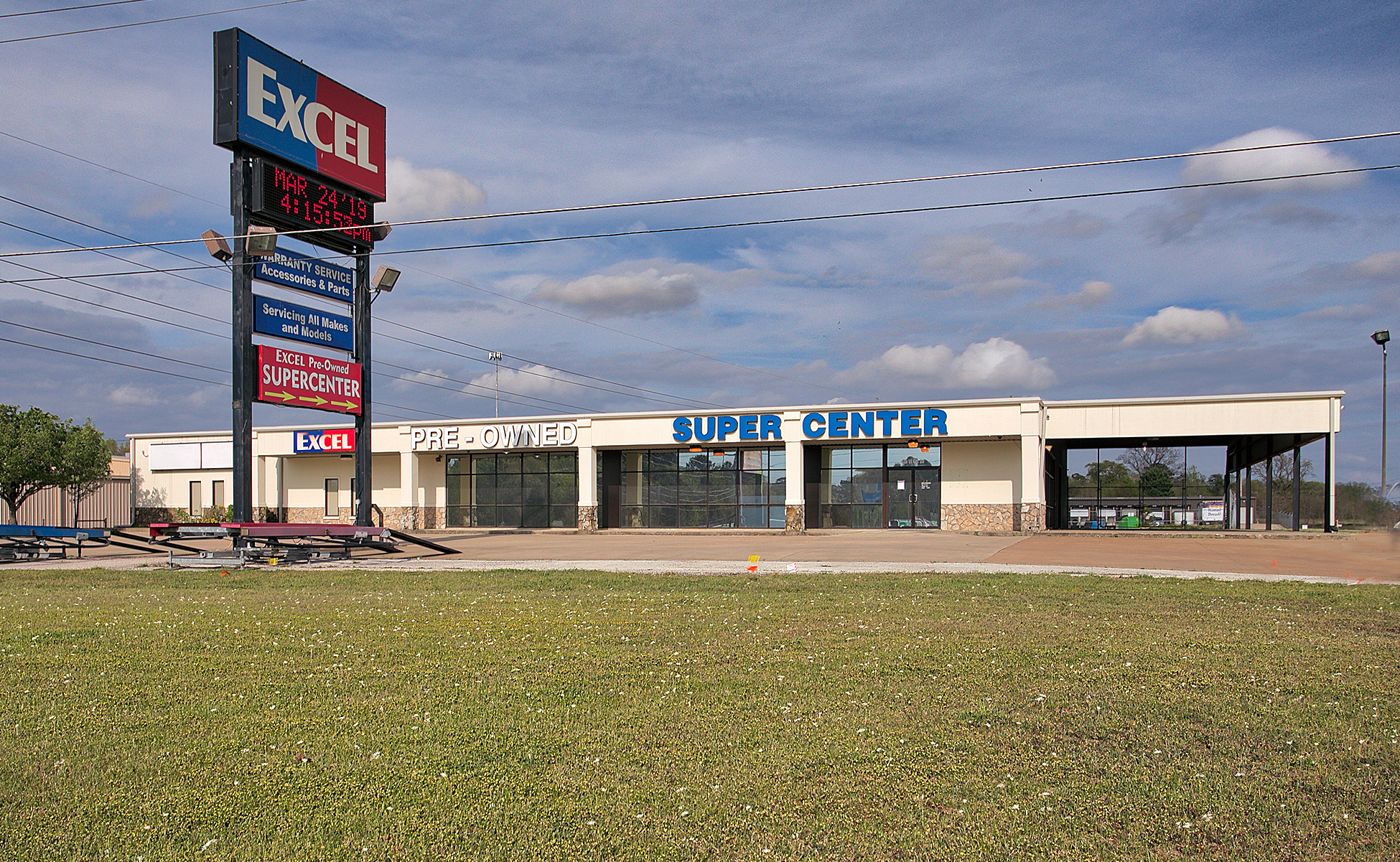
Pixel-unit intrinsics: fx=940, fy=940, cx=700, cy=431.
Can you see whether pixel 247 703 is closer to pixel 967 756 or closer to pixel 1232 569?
pixel 967 756

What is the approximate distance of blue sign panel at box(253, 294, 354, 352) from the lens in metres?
25.3

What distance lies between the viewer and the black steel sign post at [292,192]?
2416 centimetres

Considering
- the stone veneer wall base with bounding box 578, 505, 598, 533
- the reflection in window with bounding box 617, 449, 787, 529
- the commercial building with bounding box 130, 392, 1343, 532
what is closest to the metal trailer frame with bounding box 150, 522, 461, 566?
the stone veneer wall base with bounding box 578, 505, 598, 533

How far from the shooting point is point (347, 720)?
5.91 metres

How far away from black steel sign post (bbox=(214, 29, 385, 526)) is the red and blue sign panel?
0.08ft

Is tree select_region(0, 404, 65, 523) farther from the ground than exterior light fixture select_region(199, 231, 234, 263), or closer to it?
closer to it

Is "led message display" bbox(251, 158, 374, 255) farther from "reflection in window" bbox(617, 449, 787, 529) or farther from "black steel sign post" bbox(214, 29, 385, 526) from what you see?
"reflection in window" bbox(617, 449, 787, 529)

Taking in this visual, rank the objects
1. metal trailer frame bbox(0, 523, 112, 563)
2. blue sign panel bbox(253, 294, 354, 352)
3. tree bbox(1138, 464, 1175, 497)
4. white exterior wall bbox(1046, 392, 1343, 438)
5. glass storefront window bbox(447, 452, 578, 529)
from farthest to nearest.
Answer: tree bbox(1138, 464, 1175, 497) → glass storefront window bbox(447, 452, 578, 529) → white exterior wall bbox(1046, 392, 1343, 438) → blue sign panel bbox(253, 294, 354, 352) → metal trailer frame bbox(0, 523, 112, 563)

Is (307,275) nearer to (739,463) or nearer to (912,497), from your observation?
(739,463)

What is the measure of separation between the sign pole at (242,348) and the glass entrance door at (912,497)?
948 inches

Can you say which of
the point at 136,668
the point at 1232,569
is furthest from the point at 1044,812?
the point at 1232,569

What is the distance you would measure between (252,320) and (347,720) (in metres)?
21.8

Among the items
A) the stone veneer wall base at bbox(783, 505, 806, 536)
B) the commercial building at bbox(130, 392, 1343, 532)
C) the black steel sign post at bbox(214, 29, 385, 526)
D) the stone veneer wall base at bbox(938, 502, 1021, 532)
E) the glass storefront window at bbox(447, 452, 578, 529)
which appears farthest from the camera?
the glass storefront window at bbox(447, 452, 578, 529)

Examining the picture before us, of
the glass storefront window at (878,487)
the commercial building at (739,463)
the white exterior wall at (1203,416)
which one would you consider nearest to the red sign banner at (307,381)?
the commercial building at (739,463)
